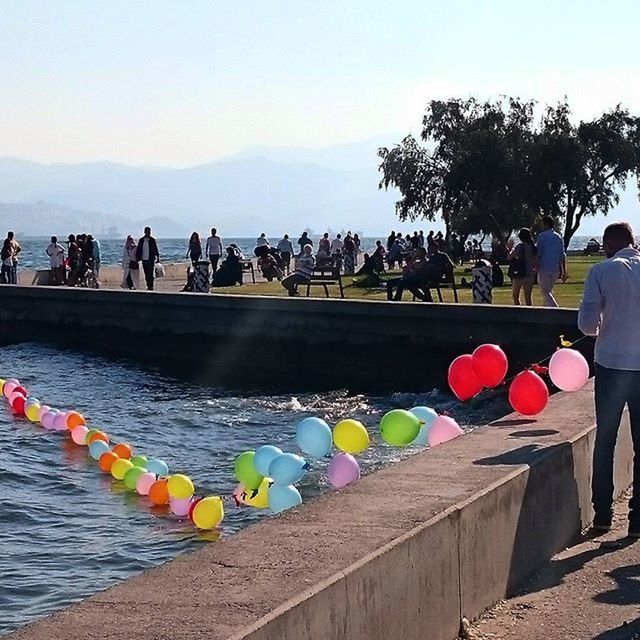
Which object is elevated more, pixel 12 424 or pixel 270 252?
pixel 270 252

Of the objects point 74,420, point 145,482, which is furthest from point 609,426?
point 74,420

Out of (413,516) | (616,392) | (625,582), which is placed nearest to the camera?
(413,516)

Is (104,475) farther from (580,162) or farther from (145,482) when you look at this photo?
(580,162)

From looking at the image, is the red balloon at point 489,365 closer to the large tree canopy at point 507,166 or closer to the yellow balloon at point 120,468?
the yellow balloon at point 120,468

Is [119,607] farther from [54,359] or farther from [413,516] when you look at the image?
[54,359]

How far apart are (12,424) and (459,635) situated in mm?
13350

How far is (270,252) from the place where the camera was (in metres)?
41.4

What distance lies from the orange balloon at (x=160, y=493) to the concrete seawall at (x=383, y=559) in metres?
4.99

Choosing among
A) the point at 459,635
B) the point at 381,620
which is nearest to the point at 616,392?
the point at 459,635

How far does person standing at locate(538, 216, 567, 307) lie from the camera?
19.4 meters

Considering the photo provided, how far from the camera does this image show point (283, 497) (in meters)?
9.73

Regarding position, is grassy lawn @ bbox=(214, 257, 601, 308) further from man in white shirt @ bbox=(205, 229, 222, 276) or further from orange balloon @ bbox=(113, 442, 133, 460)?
orange balloon @ bbox=(113, 442, 133, 460)

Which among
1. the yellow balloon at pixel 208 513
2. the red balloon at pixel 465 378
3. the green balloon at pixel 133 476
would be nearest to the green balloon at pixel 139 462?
the green balloon at pixel 133 476

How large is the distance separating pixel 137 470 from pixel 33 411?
572 centimetres
